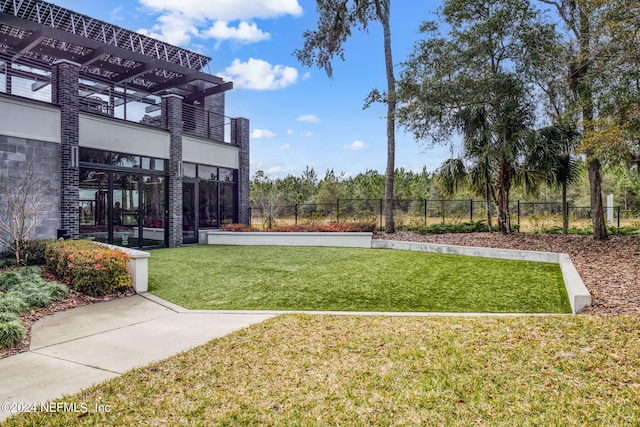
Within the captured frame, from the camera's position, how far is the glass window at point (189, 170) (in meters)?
13.9

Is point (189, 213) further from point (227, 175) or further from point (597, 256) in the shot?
point (597, 256)

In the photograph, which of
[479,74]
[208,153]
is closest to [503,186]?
[479,74]

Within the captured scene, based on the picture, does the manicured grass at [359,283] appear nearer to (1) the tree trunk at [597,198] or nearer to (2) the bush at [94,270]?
(2) the bush at [94,270]

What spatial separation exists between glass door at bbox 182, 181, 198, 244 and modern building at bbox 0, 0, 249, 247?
4 centimetres

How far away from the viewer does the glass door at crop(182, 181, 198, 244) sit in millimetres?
13891

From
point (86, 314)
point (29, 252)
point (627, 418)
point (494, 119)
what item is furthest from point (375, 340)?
point (494, 119)

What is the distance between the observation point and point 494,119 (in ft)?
34.4

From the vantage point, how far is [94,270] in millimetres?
6160

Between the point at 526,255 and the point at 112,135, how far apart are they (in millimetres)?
11908

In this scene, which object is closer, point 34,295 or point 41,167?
point 34,295

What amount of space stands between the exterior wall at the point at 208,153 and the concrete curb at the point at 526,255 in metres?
6.94

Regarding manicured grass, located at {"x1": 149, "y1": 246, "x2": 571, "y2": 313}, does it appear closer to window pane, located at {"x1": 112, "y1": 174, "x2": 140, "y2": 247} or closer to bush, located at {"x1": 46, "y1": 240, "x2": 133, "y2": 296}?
bush, located at {"x1": 46, "y1": 240, "x2": 133, "y2": 296}

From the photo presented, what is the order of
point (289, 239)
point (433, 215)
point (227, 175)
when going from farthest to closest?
point (433, 215) < point (227, 175) < point (289, 239)

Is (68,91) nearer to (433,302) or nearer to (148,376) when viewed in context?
(148,376)
